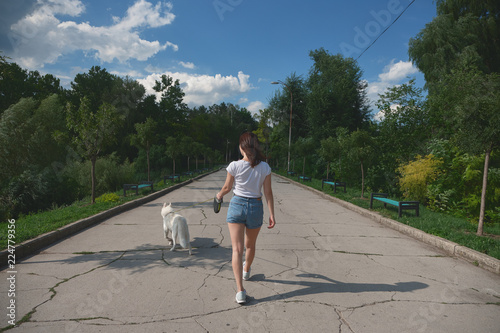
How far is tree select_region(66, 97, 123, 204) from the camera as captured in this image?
9.80 m

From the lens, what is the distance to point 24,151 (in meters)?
18.0

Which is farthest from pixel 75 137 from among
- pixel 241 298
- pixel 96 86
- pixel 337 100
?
pixel 96 86

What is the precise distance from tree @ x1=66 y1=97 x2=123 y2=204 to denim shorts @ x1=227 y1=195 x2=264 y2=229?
8475 millimetres

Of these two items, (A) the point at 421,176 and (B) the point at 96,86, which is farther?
(B) the point at 96,86

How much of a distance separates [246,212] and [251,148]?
733 millimetres

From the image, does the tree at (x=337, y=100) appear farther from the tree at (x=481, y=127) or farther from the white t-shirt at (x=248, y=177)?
the white t-shirt at (x=248, y=177)

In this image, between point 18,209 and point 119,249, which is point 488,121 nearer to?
point 119,249

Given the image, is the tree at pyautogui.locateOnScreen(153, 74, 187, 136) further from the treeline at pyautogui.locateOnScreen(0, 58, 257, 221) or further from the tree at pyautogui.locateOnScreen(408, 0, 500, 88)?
the tree at pyautogui.locateOnScreen(408, 0, 500, 88)

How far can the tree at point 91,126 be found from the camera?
980 centimetres

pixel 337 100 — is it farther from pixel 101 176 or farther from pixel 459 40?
pixel 101 176

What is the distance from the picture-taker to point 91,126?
9.86m

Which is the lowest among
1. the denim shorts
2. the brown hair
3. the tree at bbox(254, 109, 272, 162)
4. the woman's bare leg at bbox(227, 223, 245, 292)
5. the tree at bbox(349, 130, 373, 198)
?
the woman's bare leg at bbox(227, 223, 245, 292)

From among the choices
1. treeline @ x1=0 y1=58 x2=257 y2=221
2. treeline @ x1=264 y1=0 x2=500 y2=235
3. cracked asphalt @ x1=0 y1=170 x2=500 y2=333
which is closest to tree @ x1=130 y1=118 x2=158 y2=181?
treeline @ x1=0 y1=58 x2=257 y2=221

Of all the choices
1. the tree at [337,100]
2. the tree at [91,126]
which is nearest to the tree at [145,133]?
the tree at [91,126]
